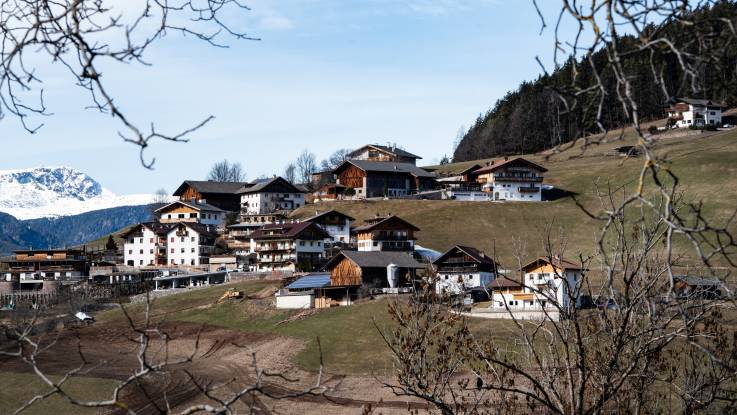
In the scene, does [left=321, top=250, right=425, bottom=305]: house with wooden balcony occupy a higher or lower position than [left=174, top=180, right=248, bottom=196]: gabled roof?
lower

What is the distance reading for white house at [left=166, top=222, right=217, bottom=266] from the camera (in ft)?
357

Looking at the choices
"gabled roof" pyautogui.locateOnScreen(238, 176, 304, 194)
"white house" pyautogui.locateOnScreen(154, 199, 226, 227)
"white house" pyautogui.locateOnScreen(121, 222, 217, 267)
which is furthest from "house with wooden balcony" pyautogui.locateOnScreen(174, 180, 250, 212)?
"white house" pyautogui.locateOnScreen(121, 222, 217, 267)

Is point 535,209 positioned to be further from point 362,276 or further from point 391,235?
point 362,276

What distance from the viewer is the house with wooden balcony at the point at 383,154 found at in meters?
162

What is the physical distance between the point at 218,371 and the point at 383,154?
11566cm

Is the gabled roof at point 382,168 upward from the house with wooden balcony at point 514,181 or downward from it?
upward

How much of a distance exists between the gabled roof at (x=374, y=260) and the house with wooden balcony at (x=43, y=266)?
4673cm

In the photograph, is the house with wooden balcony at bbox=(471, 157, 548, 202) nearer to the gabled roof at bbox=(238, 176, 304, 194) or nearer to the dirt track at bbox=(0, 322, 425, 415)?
the gabled roof at bbox=(238, 176, 304, 194)

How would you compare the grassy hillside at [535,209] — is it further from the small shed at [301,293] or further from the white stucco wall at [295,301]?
the white stucco wall at [295,301]

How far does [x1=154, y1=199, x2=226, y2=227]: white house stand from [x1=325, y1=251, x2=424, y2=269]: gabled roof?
4669cm

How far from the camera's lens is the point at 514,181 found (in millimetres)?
121562

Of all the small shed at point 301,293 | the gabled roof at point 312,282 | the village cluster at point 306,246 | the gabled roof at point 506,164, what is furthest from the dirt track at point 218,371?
the gabled roof at point 506,164

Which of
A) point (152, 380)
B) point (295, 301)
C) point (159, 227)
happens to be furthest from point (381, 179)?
point (152, 380)

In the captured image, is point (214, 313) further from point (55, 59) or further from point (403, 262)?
point (55, 59)
